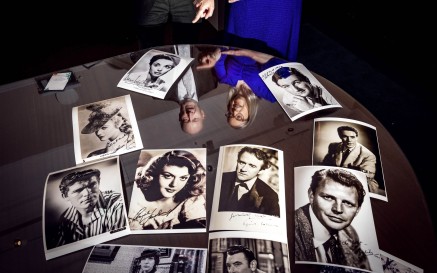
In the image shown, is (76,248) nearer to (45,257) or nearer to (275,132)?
(45,257)

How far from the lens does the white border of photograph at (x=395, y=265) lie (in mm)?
558

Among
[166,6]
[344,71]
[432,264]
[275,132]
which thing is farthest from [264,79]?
[344,71]

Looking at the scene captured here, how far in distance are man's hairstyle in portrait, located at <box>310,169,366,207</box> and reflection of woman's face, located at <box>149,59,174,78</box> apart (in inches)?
24.5

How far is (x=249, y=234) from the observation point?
605mm

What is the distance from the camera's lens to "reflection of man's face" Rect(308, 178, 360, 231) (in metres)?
0.63

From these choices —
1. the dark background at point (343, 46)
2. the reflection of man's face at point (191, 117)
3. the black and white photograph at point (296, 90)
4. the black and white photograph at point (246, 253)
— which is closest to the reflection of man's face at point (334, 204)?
the black and white photograph at point (246, 253)

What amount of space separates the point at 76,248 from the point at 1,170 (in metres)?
0.35

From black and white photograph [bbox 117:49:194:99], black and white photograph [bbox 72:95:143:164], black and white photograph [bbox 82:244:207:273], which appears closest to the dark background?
black and white photograph [bbox 117:49:194:99]

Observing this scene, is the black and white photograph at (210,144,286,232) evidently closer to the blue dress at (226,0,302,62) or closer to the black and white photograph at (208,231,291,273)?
the black and white photograph at (208,231,291,273)

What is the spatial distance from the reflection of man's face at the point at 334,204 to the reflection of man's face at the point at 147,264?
14.6 inches

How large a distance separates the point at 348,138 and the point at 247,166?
307 mm

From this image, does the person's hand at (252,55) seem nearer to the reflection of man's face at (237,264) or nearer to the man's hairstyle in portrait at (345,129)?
the man's hairstyle in portrait at (345,129)

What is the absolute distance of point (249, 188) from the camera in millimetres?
684

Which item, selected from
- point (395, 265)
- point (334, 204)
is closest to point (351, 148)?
point (334, 204)
